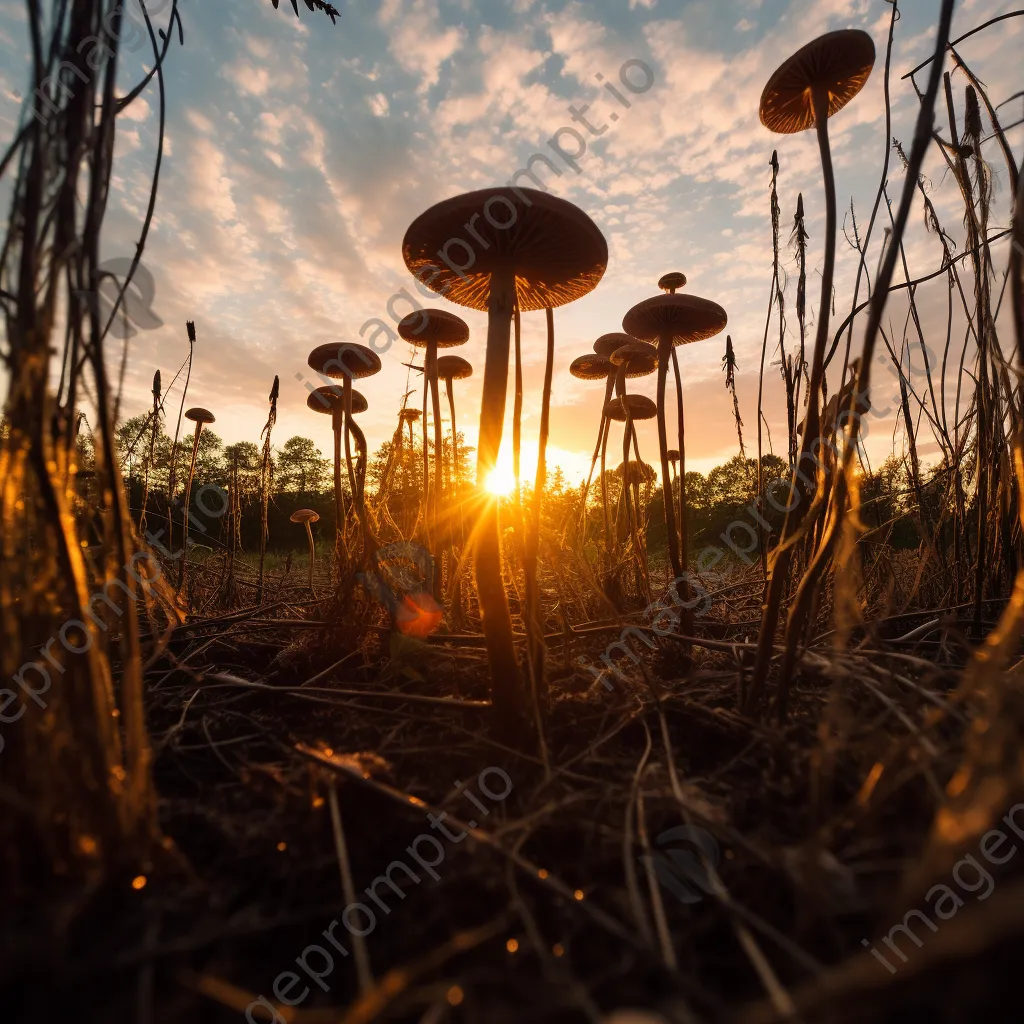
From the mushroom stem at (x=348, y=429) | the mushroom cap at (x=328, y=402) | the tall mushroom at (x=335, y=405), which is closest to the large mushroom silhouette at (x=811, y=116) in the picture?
the mushroom stem at (x=348, y=429)

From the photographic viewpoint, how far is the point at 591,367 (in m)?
4.38

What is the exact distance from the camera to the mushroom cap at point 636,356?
11.5 ft

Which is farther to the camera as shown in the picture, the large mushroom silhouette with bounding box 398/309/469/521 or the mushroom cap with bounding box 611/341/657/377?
the mushroom cap with bounding box 611/341/657/377

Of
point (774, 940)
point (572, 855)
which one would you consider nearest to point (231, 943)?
point (572, 855)

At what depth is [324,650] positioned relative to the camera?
7.53 feet

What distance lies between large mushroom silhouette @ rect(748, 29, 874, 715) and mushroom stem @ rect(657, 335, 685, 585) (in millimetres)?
1003

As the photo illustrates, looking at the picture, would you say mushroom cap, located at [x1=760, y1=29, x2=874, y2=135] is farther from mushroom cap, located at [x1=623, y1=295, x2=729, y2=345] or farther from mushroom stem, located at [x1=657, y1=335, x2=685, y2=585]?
mushroom stem, located at [x1=657, y1=335, x2=685, y2=585]

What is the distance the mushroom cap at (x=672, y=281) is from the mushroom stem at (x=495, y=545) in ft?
6.57

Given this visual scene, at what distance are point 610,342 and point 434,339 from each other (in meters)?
1.48

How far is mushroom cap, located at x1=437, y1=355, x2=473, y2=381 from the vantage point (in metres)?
3.89

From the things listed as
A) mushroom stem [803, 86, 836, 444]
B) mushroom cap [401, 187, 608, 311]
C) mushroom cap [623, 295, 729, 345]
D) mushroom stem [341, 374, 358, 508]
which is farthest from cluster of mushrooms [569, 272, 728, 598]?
mushroom stem [341, 374, 358, 508]

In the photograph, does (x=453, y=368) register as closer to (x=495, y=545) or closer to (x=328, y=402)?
(x=328, y=402)

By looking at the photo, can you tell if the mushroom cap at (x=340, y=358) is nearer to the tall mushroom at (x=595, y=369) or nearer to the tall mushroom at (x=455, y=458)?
the tall mushroom at (x=455, y=458)
